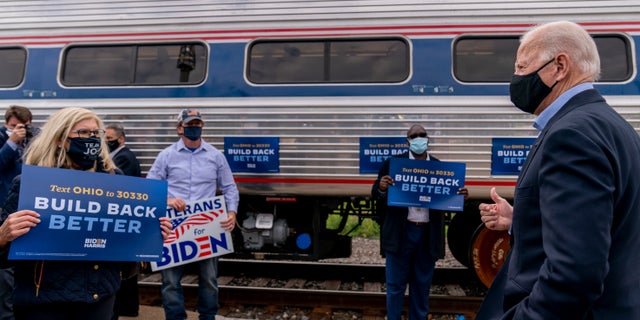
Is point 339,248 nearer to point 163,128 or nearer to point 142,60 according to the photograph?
point 163,128

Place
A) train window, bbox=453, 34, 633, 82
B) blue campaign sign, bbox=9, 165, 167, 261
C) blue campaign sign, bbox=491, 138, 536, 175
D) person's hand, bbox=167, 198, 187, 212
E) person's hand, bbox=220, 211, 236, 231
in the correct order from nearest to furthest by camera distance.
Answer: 1. blue campaign sign, bbox=9, 165, 167, 261
2. person's hand, bbox=167, 198, 187, 212
3. person's hand, bbox=220, 211, 236, 231
4. blue campaign sign, bbox=491, 138, 536, 175
5. train window, bbox=453, 34, 633, 82

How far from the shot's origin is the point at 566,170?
125cm

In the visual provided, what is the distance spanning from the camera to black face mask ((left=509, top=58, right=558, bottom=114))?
1.57 metres

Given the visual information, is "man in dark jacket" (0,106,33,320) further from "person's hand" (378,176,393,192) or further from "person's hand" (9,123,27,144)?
"person's hand" (378,176,393,192)

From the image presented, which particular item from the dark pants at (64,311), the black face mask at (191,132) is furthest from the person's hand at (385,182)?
the dark pants at (64,311)

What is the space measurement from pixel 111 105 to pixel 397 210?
11.2ft

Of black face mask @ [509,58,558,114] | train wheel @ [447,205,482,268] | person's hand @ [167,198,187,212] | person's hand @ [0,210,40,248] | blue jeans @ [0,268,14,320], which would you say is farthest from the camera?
train wheel @ [447,205,482,268]

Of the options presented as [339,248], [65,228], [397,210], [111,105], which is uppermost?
[111,105]

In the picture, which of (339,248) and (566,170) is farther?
(339,248)

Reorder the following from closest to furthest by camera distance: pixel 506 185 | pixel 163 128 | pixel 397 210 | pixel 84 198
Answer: pixel 84 198 < pixel 397 210 < pixel 506 185 < pixel 163 128

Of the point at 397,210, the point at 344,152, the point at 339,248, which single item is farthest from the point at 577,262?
the point at 339,248

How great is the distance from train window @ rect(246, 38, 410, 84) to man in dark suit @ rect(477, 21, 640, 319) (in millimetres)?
3089

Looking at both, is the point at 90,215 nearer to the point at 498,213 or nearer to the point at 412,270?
the point at 498,213

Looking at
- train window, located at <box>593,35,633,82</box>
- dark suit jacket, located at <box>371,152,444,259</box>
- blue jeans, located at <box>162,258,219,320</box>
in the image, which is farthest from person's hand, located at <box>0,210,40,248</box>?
train window, located at <box>593,35,633,82</box>
